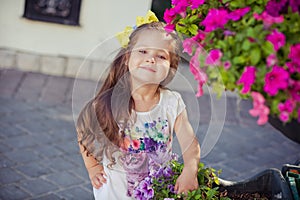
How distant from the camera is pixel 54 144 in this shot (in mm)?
4266

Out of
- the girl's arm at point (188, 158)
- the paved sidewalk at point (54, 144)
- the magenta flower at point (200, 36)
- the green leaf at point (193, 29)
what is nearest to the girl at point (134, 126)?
the girl's arm at point (188, 158)

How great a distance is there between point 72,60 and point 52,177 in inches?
97.0

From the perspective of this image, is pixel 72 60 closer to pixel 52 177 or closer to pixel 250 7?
pixel 52 177

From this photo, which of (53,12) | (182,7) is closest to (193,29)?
(182,7)

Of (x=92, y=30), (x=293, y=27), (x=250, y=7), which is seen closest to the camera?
(x=293, y=27)

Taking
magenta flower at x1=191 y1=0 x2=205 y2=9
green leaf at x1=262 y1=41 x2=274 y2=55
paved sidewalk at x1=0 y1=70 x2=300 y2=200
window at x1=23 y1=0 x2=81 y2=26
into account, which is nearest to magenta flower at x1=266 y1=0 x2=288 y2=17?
green leaf at x1=262 y1=41 x2=274 y2=55

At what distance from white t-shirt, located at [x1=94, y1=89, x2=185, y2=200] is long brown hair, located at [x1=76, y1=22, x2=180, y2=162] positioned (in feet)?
0.15

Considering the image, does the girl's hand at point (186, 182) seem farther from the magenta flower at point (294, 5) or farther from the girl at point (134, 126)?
the magenta flower at point (294, 5)

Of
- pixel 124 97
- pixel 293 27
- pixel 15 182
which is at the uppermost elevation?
pixel 293 27

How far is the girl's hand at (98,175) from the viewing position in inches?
98.9

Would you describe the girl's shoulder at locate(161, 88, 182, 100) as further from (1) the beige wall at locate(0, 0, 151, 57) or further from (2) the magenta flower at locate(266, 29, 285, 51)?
(1) the beige wall at locate(0, 0, 151, 57)

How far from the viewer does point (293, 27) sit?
155 centimetres

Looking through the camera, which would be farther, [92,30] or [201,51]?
[92,30]

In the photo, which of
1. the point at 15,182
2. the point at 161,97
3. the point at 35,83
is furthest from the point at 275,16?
the point at 35,83
